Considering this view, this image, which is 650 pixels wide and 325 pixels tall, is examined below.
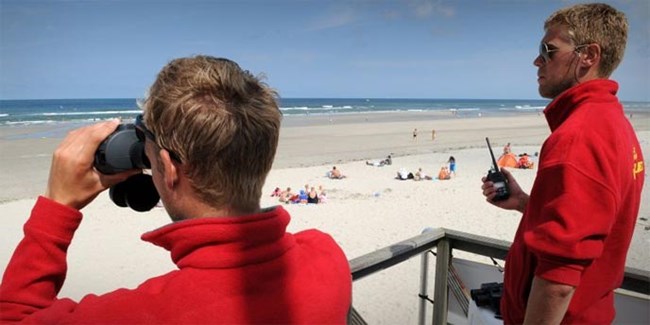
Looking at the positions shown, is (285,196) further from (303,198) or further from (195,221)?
(195,221)

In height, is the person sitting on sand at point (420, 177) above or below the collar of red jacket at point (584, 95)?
below

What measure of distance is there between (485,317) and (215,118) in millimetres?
1906

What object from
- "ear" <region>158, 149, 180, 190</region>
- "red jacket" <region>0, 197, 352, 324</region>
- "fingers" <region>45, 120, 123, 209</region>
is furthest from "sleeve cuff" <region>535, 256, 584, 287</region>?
"fingers" <region>45, 120, 123, 209</region>

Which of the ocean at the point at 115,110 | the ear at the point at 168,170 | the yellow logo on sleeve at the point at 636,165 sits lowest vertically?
the ocean at the point at 115,110

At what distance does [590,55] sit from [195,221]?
1428 millimetres

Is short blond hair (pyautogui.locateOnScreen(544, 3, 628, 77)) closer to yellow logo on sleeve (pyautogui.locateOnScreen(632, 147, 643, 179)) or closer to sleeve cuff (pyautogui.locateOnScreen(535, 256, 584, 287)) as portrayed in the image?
yellow logo on sleeve (pyautogui.locateOnScreen(632, 147, 643, 179))

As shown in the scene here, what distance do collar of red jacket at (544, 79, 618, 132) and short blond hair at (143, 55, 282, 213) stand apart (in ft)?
3.56

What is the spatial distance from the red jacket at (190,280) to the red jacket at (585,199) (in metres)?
0.79

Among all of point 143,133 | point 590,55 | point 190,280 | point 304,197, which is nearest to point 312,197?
point 304,197

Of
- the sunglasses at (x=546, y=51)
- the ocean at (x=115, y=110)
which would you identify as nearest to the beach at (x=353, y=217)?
the sunglasses at (x=546, y=51)

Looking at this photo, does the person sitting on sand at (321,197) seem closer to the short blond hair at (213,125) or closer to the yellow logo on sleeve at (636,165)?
the yellow logo on sleeve at (636,165)

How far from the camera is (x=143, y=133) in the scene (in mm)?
1056

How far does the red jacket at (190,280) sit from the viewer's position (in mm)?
897

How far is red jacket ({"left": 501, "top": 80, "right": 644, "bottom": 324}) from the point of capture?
139 cm
